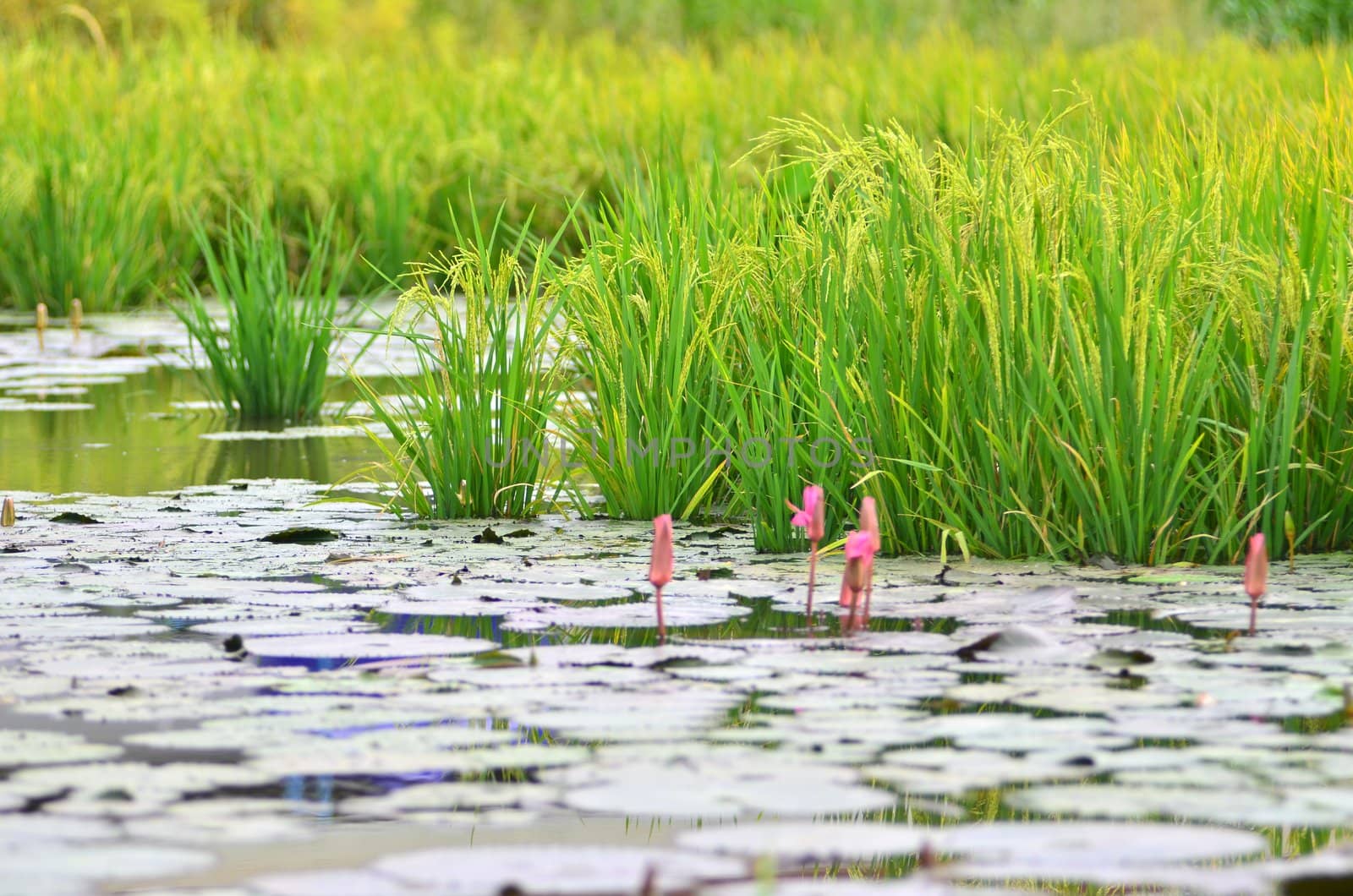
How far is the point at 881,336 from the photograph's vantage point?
14.5 ft

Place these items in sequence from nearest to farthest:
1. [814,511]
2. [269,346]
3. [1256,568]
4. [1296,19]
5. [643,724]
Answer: [643,724]
[1256,568]
[814,511]
[269,346]
[1296,19]

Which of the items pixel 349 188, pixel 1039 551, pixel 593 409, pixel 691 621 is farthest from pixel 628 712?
pixel 349 188

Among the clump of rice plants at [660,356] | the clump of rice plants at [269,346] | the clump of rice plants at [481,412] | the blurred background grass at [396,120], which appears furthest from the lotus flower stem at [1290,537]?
the blurred background grass at [396,120]

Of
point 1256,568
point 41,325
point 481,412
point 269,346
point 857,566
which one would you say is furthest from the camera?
point 41,325

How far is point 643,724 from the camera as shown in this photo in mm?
2814

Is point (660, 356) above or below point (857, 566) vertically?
above

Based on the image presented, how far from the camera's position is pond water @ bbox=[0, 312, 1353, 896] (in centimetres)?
228

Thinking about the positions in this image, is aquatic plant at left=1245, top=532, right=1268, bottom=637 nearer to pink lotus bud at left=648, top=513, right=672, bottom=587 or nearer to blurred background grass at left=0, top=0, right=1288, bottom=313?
pink lotus bud at left=648, top=513, right=672, bottom=587

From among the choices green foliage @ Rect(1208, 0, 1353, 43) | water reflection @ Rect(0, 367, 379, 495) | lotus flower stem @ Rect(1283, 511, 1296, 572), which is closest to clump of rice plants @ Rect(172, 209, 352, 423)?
water reflection @ Rect(0, 367, 379, 495)

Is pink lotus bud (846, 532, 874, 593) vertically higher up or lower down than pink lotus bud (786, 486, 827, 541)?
lower down

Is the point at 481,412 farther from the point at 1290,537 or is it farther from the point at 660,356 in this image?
the point at 1290,537

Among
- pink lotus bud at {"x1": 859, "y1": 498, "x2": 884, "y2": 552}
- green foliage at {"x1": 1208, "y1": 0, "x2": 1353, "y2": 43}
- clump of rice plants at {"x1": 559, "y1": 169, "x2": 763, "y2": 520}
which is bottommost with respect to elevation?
pink lotus bud at {"x1": 859, "y1": 498, "x2": 884, "y2": 552}

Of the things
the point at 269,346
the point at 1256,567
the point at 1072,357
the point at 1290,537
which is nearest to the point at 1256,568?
the point at 1256,567

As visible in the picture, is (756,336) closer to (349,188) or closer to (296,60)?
(349,188)
